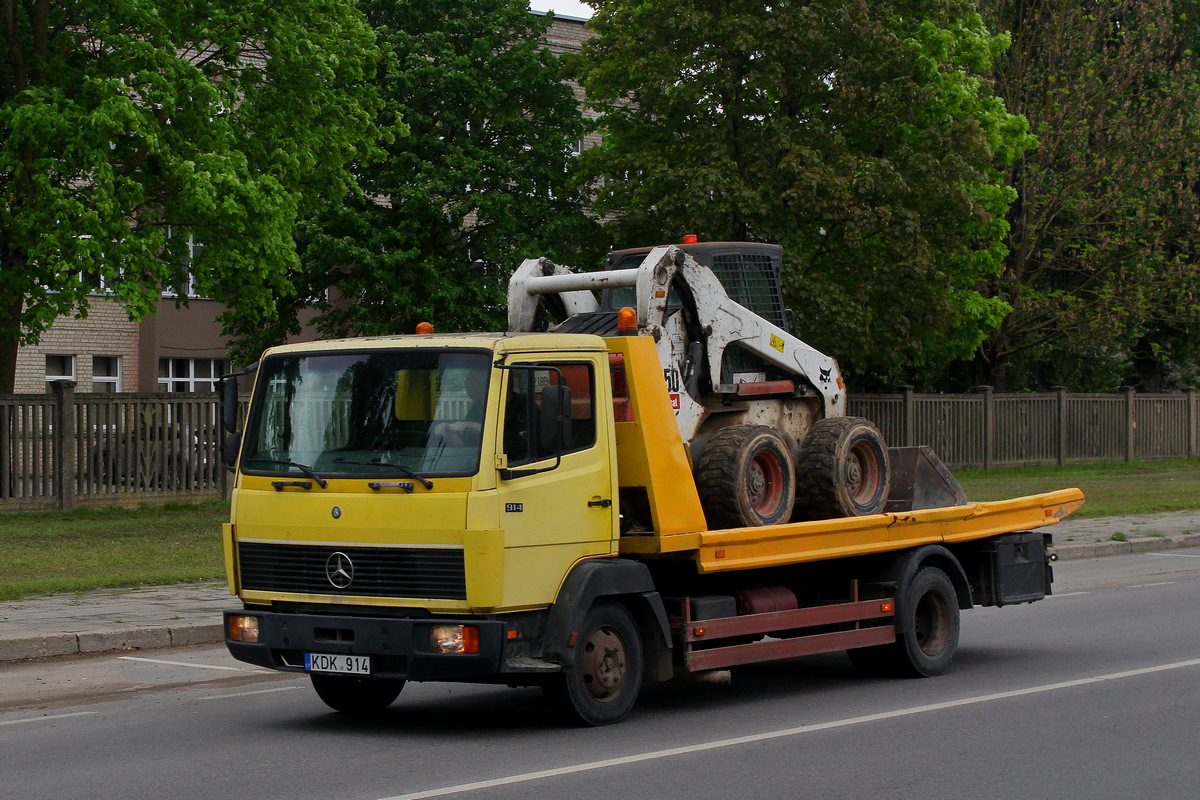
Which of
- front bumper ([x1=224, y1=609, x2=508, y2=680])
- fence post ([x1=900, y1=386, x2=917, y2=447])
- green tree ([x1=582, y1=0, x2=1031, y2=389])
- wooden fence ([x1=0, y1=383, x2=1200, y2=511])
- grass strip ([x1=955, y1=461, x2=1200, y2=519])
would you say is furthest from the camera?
fence post ([x1=900, y1=386, x2=917, y2=447])

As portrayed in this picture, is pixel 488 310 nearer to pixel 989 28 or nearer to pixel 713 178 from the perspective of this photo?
pixel 713 178

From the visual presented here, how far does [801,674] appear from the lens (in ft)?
35.5

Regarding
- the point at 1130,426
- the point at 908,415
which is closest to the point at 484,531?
the point at 908,415

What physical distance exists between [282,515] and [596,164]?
24.4m

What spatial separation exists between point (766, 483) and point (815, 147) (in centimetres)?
2073

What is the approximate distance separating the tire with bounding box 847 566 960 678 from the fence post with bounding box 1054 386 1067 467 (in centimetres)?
2915

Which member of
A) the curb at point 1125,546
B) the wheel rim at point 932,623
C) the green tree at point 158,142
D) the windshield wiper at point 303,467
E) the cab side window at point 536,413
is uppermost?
the green tree at point 158,142

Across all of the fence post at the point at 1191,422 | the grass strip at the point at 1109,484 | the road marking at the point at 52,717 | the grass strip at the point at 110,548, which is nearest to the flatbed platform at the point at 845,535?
the road marking at the point at 52,717

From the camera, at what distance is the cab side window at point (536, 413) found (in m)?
8.00

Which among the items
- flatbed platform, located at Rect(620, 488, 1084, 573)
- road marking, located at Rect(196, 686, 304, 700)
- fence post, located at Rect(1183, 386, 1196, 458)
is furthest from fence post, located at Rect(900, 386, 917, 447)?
road marking, located at Rect(196, 686, 304, 700)

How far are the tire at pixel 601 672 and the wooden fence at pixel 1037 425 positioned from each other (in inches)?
982

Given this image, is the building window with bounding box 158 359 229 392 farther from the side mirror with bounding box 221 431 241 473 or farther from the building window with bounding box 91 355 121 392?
the side mirror with bounding box 221 431 241 473

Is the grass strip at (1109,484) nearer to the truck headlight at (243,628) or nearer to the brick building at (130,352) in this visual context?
the brick building at (130,352)

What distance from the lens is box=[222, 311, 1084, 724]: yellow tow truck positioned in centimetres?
784
